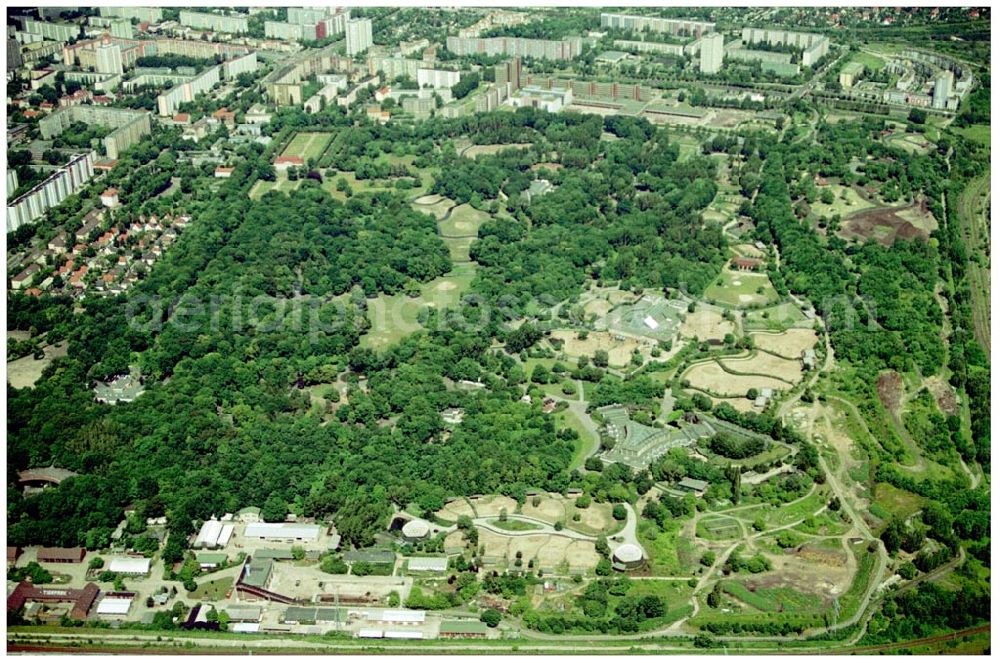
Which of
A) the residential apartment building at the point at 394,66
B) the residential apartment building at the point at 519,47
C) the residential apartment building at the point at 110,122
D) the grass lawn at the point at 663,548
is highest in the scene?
the residential apartment building at the point at 519,47

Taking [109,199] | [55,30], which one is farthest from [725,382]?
[55,30]

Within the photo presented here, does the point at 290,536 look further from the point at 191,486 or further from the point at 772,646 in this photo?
the point at 772,646

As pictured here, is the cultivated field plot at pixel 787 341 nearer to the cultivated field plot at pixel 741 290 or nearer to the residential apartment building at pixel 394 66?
the cultivated field plot at pixel 741 290

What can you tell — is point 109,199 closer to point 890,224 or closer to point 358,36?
point 358,36

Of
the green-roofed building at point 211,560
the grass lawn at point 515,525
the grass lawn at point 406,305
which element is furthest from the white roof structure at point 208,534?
the grass lawn at point 406,305

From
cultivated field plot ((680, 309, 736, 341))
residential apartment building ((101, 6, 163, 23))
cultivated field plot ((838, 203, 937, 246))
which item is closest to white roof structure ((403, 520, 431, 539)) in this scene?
cultivated field plot ((680, 309, 736, 341))

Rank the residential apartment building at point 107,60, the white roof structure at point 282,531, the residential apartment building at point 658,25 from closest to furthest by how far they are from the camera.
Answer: the white roof structure at point 282,531 → the residential apartment building at point 107,60 → the residential apartment building at point 658,25

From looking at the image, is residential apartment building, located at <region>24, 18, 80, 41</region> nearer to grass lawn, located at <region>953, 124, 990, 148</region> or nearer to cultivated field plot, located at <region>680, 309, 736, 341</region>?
cultivated field plot, located at <region>680, 309, 736, 341</region>

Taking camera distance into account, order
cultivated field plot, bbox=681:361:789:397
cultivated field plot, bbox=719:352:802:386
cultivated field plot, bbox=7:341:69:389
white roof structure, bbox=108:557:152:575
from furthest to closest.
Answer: cultivated field plot, bbox=719:352:802:386 < cultivated field plot, bbox=7:341:69:389 < cultivated field plot, bbox=681:361:789:397 < white roof structure, bbox=108:557:152:575
